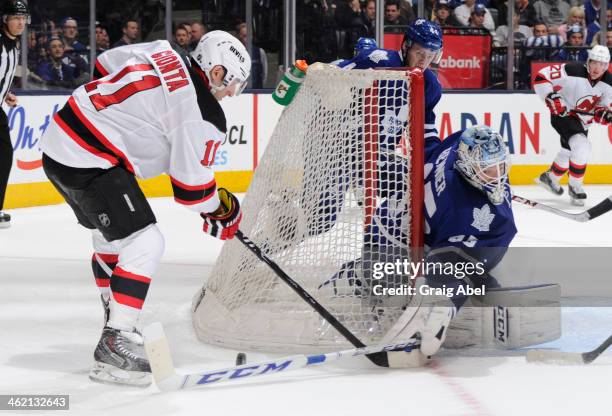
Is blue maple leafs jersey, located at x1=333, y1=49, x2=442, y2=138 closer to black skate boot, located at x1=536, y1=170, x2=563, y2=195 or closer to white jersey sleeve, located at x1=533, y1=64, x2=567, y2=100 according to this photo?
white jersey sleeve, located at x1=533, y1=64, x2=567, y2=100

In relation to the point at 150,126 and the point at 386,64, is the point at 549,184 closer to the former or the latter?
the point at 386,64

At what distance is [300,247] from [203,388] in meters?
0.74

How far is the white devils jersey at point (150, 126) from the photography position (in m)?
2.89

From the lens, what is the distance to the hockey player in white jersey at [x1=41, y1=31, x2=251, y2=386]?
114 inches

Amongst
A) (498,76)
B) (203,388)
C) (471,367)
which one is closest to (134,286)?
(203,388)

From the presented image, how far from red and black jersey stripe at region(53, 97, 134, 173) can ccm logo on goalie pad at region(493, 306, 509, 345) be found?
3.57ft

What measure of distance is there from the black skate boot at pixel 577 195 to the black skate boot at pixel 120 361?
15.6 feet

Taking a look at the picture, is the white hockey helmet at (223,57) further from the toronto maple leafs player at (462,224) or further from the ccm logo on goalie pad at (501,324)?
the ccm logo on goalie pad at (501,324)

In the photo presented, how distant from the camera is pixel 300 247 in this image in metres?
3.49

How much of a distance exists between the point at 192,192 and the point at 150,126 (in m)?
0.20

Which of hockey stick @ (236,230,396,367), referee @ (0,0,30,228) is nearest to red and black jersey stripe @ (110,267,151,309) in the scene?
hockey stick @ (236,230,396,367)

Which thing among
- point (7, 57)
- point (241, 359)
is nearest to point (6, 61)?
point (7, 57)

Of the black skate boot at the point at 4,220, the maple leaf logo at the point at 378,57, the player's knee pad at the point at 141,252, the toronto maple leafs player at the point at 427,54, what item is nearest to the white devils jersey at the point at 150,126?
the player's knee pad at the point at 141,252

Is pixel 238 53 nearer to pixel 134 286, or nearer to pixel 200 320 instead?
pixel 134 286
